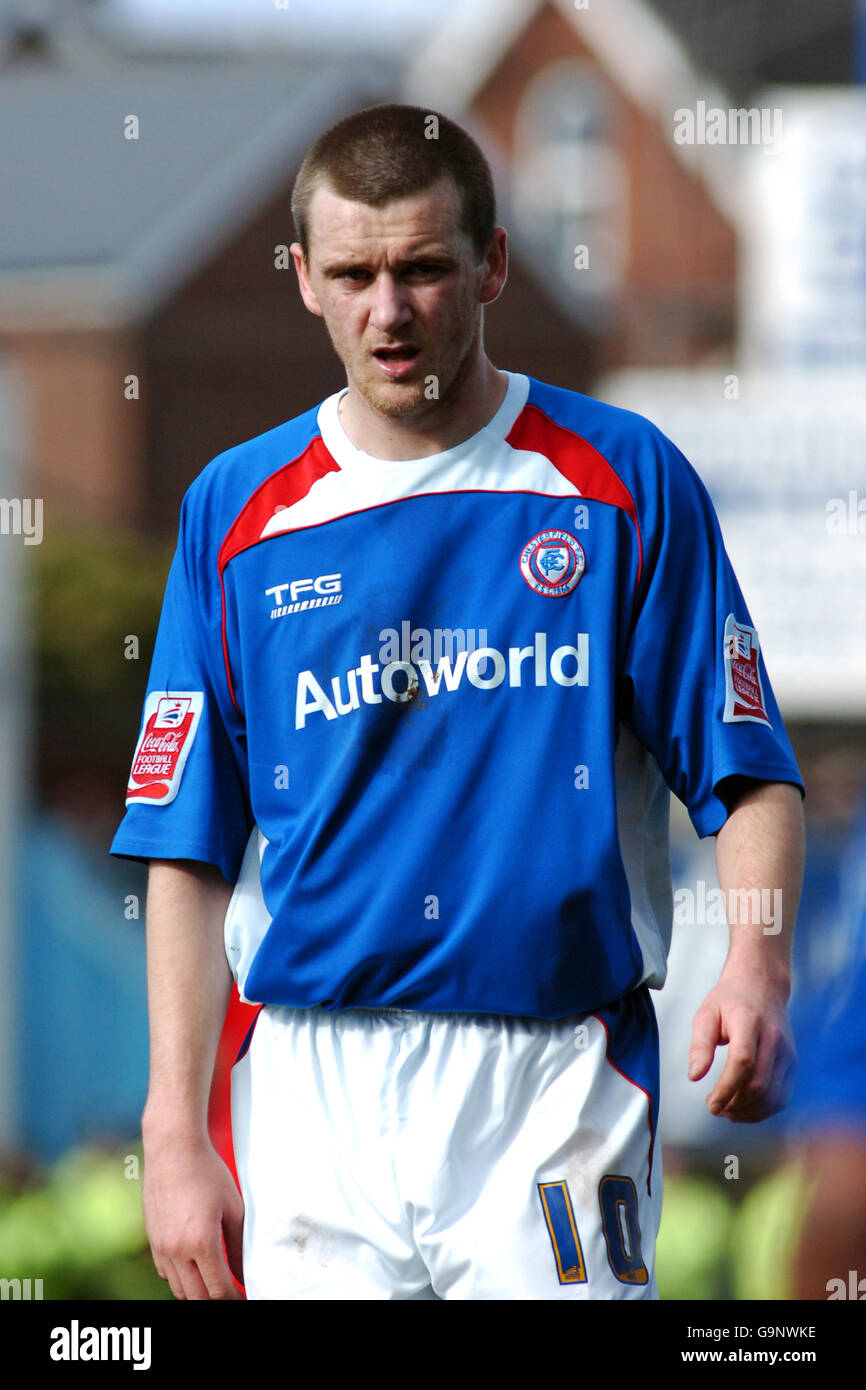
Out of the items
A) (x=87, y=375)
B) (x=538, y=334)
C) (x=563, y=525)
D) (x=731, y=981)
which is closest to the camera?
(x=731, y=981)

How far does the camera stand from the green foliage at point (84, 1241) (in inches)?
205

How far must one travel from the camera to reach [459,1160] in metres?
2.38

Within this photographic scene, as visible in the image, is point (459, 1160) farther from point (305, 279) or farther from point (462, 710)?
point (305, 279)

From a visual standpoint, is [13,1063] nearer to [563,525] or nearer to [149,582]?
[149,582]

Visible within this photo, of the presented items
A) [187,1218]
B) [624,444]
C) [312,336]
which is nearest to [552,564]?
[624,444]

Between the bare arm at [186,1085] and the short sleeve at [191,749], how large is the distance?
5 centimetres

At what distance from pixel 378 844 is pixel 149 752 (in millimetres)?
400

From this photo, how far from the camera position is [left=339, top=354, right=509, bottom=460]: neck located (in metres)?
2.48

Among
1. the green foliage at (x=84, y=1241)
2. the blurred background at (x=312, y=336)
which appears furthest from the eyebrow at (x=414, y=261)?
the blurred background at (x=312, y=336)

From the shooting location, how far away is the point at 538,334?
52.5ft

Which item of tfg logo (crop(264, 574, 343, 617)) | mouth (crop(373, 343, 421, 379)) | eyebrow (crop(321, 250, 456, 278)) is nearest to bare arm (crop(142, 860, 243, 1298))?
tfg logo (crop(264, 574, 343, 617))

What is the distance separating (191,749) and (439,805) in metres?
0.39

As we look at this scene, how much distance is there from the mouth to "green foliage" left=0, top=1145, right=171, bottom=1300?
3.24 m
